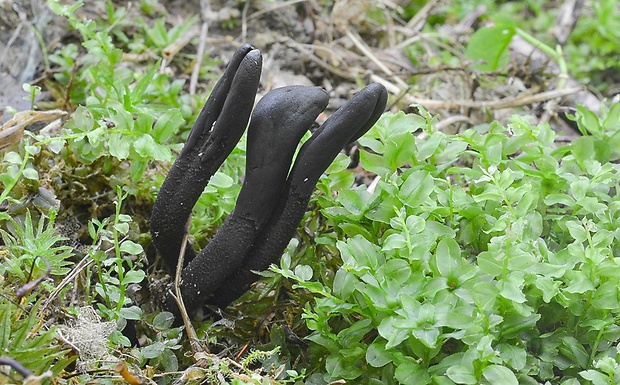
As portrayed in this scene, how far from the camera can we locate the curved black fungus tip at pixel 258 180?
1312mm

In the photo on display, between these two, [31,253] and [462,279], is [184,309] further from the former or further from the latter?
[462,279]

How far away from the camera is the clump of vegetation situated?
1.22 metres

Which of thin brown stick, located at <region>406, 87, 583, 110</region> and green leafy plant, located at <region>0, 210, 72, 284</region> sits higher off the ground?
green leafy plant, located at <region>0, 210, 72, 284</region>

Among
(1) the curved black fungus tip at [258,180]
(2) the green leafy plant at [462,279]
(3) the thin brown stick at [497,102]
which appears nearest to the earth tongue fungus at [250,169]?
(1) the curved black fungus tip at [258,180]

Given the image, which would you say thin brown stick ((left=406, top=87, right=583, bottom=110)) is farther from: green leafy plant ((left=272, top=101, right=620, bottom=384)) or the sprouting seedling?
the sprouting seedling

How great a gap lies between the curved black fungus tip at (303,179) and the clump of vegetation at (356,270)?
0.18 feet

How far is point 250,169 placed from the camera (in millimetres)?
1379

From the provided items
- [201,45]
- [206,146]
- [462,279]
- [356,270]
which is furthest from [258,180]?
[201,45]

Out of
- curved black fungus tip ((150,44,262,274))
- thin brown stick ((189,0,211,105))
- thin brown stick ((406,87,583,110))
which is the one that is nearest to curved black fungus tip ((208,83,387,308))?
curved black fungus tip ((150,44,262,274))

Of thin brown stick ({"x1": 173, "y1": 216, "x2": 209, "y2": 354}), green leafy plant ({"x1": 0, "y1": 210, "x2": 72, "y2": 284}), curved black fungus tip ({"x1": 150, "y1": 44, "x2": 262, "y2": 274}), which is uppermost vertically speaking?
curved black fungus tip ({"x1": 150, "y1": 44, "x2": 262, "y2": 274})

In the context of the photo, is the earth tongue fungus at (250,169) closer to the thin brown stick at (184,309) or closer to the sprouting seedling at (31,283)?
the thin brown stick at (184,309)

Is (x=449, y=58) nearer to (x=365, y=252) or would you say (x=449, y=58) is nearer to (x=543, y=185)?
(x=543, y=185)

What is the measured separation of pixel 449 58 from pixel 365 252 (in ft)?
6.34

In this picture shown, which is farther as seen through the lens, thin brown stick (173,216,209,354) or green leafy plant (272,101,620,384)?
thin brown stick (173,216,209,354)
